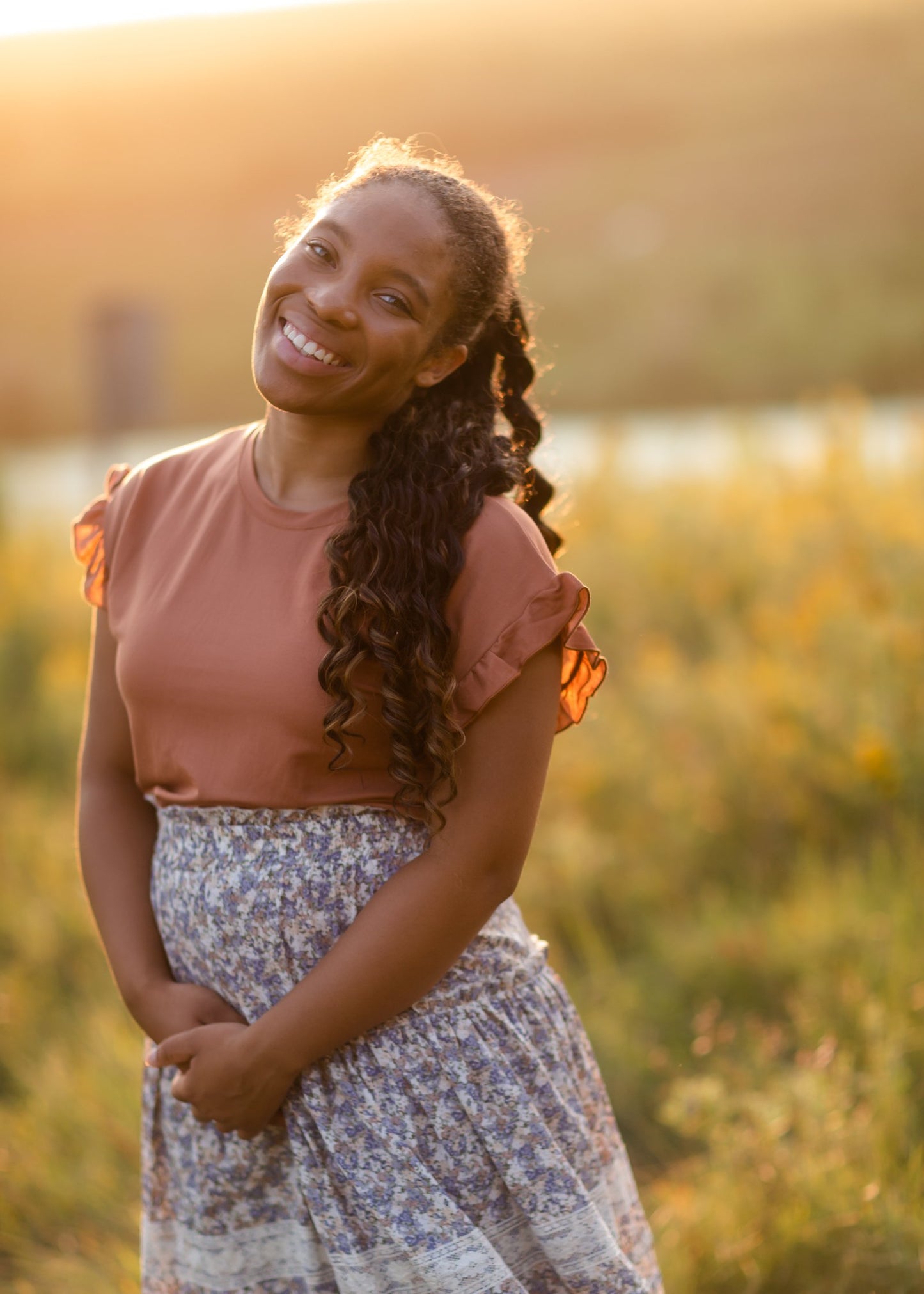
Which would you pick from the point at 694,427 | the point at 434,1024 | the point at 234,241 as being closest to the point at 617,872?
the point at 434,1024

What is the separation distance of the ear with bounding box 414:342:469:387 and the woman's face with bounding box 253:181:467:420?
0.04 metres

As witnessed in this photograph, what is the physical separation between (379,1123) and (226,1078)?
195 millimetres

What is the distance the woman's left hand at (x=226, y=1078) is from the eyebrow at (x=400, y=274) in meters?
0.91

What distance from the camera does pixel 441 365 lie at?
167 cm

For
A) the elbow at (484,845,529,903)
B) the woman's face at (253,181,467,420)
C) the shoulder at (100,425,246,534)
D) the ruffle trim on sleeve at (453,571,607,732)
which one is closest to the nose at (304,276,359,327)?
the woman's face at (253,181,467,420)

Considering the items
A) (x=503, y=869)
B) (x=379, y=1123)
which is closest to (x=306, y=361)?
(x=503, y=869)

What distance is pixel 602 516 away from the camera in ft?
20.2

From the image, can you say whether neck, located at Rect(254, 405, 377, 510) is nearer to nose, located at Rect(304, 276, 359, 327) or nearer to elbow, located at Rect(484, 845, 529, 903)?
nose, located at Rect(304, 276, 359, 327)

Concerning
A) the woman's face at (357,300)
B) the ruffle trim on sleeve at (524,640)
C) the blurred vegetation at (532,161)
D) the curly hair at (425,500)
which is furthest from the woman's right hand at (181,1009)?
the blurred vegetation at (532,161)

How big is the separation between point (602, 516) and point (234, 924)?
472 centimetres

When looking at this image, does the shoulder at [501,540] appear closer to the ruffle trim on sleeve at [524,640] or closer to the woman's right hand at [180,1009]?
the ruffle trim on sleeve at [524,640]

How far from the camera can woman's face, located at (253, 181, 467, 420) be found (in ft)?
5.12

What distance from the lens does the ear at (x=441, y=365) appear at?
5.42 feet

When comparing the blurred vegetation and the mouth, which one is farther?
the blurred vegetation
